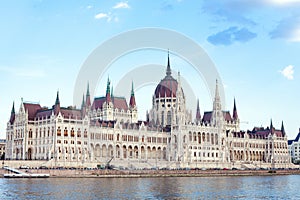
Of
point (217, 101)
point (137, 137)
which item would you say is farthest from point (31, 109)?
point (217, 101)

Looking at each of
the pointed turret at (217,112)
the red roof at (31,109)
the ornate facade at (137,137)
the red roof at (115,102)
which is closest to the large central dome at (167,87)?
the ornate facade at (137,137)

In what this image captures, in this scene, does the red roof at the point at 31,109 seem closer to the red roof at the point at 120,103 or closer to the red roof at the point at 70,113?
the red roof at the point at 70,113

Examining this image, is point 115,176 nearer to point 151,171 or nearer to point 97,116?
point 151,171

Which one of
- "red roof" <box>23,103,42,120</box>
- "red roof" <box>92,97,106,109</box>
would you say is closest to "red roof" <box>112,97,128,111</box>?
"red roof" <box>92,97,106,109</box>

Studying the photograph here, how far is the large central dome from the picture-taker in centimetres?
18100

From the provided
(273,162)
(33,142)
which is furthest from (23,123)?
(273,162)

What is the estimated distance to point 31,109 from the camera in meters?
143

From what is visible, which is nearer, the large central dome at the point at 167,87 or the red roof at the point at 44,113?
the red roof at the point at 44,113

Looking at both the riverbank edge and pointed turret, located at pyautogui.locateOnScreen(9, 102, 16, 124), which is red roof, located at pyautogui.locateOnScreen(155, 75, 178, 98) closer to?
the riverbank edge

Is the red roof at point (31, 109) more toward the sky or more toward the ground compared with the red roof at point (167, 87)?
more toward the ground

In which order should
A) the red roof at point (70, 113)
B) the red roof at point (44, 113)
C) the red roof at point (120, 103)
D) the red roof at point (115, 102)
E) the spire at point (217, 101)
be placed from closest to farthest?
1. the red roof at point (44, 113)
2. the red roof at point (70, 113)
3. the red roof at point (115, 102)
4. the red roof at point (120, 103)
5. the spire at point (217, 101)

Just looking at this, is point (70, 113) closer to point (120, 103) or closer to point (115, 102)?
point (115, 102)

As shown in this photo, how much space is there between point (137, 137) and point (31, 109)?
1241 inches

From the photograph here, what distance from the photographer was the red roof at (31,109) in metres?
140
